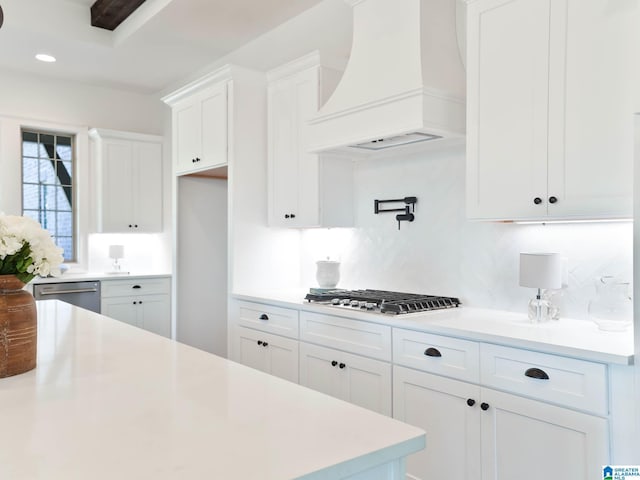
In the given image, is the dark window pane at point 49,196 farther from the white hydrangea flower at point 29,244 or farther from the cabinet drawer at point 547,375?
the cabinet drawer at point 547,375

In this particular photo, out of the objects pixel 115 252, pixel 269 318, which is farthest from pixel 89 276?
pixel 269 318

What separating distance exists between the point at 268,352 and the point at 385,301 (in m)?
1.04

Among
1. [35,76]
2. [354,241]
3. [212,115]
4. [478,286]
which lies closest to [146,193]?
[35,76]

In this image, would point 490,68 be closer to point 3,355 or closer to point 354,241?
point 354,241

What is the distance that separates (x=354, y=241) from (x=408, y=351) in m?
1.32

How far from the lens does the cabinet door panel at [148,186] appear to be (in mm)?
5586

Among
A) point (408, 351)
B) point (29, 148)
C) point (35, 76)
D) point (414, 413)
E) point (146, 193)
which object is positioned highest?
point (35, 76)

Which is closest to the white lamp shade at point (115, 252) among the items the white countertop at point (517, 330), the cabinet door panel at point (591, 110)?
the white countertop at point (517, 330)

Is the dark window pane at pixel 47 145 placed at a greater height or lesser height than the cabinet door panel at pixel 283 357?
greater

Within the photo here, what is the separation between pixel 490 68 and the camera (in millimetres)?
2377

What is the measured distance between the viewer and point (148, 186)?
567 centimetres

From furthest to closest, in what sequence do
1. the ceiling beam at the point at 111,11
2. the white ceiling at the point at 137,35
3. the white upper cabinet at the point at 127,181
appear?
the white upper cabinet at the point at 127,181 → the ceiling beam at the point at 111,11 → the white ceiling at the point at 137,35

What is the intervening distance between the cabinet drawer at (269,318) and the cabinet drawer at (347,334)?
0.10m

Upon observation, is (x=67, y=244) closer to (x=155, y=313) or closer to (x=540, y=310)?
(x=155, y=313)
